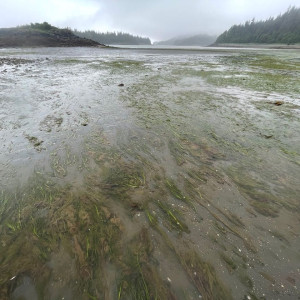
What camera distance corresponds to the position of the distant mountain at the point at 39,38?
58.6 m

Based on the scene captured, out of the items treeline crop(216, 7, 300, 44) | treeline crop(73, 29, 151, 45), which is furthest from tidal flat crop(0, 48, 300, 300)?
treeline crop(73, 29, 151, 45)

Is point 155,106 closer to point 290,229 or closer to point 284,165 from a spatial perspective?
point 284,165

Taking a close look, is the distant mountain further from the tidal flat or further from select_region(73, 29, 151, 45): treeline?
select_region(73, 29, 151, 45): treeline

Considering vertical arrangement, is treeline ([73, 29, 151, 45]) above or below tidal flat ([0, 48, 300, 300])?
above

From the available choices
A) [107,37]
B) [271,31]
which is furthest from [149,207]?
[107,37]

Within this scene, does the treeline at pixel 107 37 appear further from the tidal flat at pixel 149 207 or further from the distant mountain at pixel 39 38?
the tidal flat at pixel 149 207

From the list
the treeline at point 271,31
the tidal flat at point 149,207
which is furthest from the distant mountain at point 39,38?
the treeline at point 271,31

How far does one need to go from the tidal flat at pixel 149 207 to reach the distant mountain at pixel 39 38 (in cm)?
7536

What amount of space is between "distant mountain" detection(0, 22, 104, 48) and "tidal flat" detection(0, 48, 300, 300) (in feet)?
247

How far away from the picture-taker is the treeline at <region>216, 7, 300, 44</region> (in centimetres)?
11000

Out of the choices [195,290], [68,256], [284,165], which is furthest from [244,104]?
[68,256]

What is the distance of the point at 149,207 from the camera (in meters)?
2.96

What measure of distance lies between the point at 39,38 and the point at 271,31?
161 metres

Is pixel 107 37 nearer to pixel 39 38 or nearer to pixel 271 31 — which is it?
pixel 39 38
